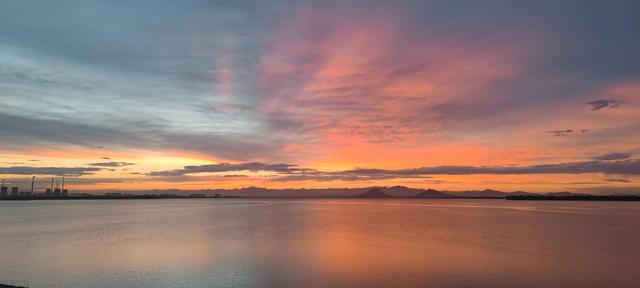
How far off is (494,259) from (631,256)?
10.6m

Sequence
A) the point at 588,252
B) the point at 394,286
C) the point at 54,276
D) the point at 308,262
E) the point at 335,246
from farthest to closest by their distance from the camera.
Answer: the point at 335,246
the point at 588,252
the point at 308,262
the point at 54,276
the point at 394,286

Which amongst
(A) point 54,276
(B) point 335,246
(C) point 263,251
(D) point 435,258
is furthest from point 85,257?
(D) point 435,258

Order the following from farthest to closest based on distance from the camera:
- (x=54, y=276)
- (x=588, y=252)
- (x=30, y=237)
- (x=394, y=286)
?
1. (x=30, y=237)
2. (x=588, y=252)
3. (x=54, y=276)
4. (x=394, y=286)

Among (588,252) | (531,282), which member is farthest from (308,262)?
(588,252)

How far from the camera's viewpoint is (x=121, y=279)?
21016mm

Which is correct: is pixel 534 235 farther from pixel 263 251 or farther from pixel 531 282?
pixel 263 251

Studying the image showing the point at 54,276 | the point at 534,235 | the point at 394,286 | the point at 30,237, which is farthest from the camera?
the point at 534,235

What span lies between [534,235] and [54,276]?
41.6 meters

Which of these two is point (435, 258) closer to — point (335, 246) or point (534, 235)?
point (335, 246)

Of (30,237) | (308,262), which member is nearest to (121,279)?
(308,262)

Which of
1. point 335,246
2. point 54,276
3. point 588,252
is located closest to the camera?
point 54,276

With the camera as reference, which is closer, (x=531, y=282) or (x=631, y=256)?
(x=531, y=282)

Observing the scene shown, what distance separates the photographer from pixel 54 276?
21.7m

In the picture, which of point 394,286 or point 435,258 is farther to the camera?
point 435,258
